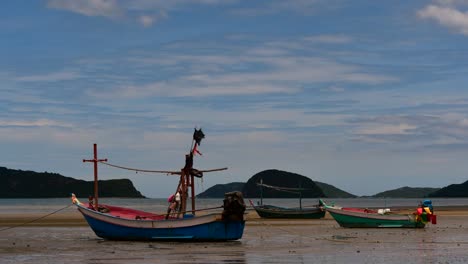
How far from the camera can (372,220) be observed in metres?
51.5

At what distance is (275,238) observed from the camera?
4278cm

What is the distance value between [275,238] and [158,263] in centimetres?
1463

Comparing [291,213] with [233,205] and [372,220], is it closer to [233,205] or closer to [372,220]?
[372,220]

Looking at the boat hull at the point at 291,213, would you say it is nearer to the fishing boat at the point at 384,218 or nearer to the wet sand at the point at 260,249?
the fishing boat at the point at 384,218

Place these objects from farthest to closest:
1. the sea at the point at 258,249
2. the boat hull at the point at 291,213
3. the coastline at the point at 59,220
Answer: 1. the boat hull at the point at 291,213
2. the coastline at the point at 59,220
3. the sea at the point at 258,249

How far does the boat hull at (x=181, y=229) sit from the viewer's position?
37.6 metres

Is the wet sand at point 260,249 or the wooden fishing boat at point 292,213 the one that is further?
the wooden fishing boat at point 292,213

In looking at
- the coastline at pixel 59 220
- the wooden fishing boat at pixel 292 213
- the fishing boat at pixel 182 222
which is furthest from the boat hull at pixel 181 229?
the wooden fishing boat at pixel 292 213

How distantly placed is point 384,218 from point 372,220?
2.50 ft

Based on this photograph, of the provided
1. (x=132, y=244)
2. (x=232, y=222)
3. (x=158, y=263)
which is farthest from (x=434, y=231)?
(x=158, y=263)

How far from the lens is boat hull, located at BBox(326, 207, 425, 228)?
50.6m

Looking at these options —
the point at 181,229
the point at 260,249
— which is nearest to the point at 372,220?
the point at 181,229

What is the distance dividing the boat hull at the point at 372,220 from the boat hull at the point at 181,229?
1549 cm

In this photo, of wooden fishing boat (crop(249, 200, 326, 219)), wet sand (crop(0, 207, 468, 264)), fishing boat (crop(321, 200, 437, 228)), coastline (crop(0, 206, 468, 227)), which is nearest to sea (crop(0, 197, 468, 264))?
wet sand (crop(0, 207, 468, 264))
